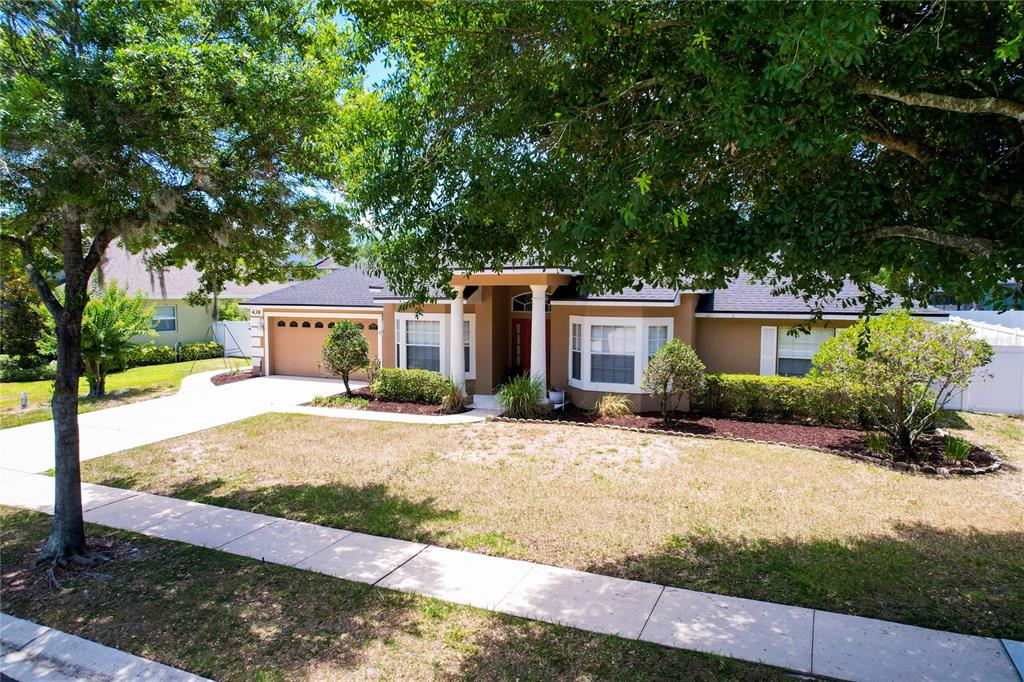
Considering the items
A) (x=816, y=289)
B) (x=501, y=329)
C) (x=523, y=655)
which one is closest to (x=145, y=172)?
(x=523, y=655)

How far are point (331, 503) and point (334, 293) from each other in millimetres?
14291

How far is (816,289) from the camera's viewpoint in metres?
5.88

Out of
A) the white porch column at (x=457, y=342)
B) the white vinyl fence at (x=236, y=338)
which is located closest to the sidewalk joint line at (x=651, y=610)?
the white porch column at (x=457, y=342)

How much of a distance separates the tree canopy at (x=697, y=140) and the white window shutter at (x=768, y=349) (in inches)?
334

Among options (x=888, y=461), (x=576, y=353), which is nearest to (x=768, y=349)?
(x=576, y=353)

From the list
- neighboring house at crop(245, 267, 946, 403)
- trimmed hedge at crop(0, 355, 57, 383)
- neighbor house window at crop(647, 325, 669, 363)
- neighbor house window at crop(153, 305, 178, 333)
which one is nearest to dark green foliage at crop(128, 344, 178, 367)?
neighbor house window at crop(153, 305, 178, 333)

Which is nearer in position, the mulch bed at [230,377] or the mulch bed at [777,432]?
the mulch bed at [777,432]

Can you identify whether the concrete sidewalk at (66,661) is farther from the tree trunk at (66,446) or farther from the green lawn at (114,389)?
the green lawn at (114,389)

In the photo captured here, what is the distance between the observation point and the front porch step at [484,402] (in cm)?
1582

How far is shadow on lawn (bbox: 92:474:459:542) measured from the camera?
7.63 m

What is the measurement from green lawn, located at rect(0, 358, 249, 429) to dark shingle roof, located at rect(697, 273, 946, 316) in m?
15.3

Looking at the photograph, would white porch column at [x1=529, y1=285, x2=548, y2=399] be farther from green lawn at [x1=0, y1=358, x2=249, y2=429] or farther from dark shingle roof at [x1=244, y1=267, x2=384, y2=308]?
green lawn at [x1=0, y1=358, x2=249, y2=429]

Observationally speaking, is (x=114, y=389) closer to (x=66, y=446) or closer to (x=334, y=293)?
(x=334, y=293)

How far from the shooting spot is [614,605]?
5.59 meters
